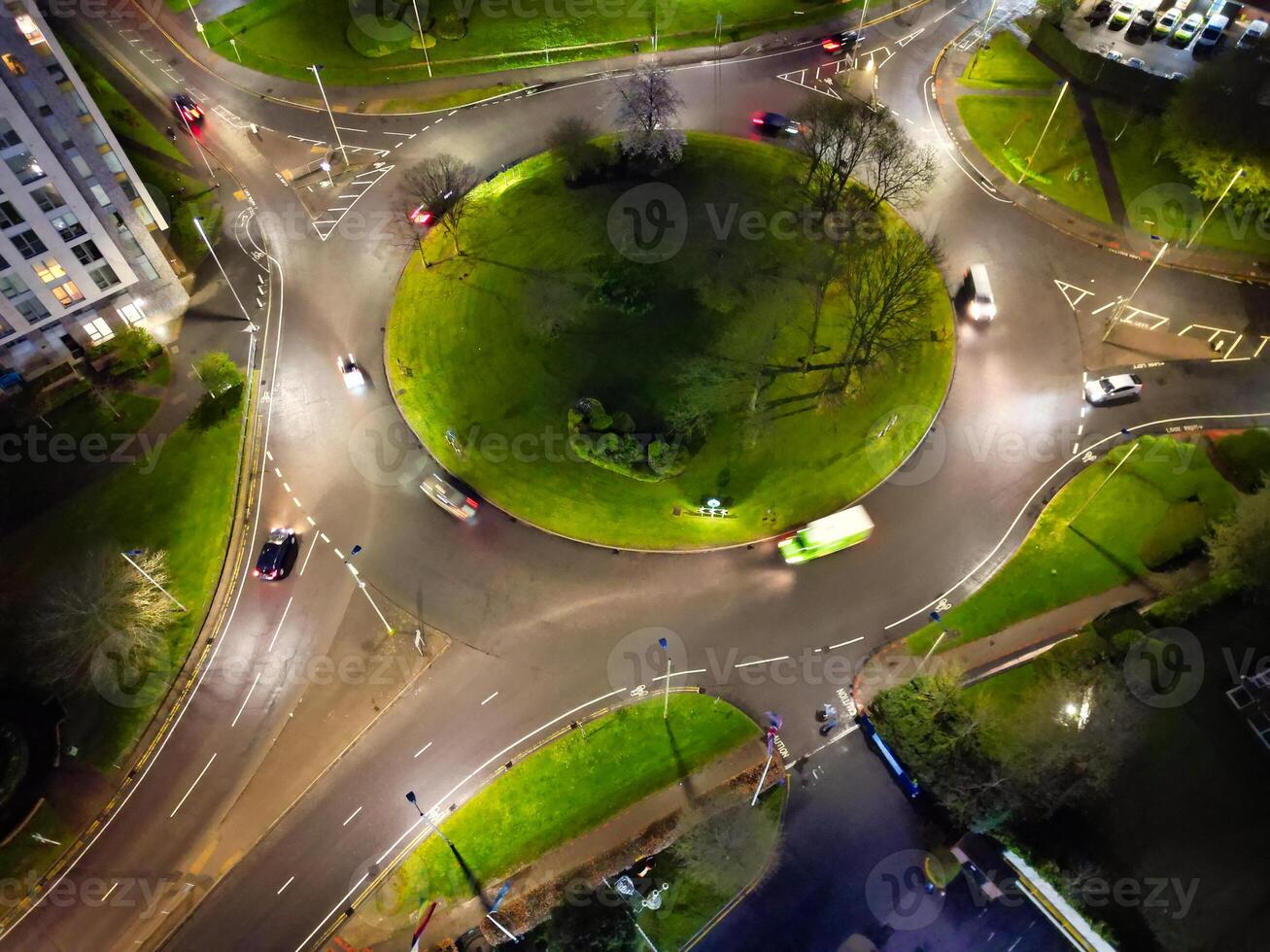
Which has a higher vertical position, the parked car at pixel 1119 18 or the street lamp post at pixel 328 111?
the street lamp post at pixel 328 111

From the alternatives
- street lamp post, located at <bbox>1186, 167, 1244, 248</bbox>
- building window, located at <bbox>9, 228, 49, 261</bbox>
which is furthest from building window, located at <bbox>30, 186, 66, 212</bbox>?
street lamp post, located at <bbox>1186, 167, 1244, 248</bbox>

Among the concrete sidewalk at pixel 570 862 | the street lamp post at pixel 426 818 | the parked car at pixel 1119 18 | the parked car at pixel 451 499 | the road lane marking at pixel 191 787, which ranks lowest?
the concrete sidewalk at pixel 570 862

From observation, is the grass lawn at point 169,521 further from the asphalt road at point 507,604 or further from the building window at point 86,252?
the building window at point 86,252

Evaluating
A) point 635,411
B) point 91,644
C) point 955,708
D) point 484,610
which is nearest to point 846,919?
point 955,708

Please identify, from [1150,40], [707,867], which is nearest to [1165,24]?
[1150,40]

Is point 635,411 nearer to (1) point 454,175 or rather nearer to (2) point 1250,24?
(1) point 454,175

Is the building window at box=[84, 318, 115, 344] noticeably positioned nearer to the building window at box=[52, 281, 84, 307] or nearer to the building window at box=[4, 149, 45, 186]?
the building window at box=[52, 281, 84, 307]

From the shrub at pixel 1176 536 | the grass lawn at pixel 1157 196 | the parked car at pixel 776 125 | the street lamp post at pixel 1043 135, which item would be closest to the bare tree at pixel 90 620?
the parked car at pixel 776 125
